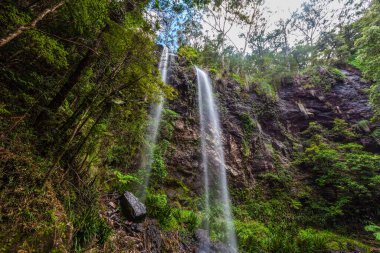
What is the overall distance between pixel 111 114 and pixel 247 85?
1315cm

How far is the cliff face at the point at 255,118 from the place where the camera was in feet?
39.0

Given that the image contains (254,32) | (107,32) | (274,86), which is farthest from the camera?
(254,32)

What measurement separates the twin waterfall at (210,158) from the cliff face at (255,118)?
402mm

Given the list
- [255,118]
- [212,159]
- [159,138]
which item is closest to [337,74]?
[255,118]

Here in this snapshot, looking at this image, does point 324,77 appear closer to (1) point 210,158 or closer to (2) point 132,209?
(1) point 210,158

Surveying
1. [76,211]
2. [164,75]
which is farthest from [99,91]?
[164,75]

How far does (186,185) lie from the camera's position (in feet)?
34.9

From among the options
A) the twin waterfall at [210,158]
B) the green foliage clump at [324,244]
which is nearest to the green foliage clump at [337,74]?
the twin waterfall at [210,158]

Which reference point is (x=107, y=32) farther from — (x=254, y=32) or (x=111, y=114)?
(x=254, y=32)

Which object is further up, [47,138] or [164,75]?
[164,75]

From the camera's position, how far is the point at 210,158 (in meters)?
11.9

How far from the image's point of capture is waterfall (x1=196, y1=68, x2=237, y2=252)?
33.9 ft

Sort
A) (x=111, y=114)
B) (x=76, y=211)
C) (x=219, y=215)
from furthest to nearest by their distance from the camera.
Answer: (x=219, y=215), (x=111, y=114), (x=76, y=211)

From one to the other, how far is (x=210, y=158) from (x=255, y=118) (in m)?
5.01
